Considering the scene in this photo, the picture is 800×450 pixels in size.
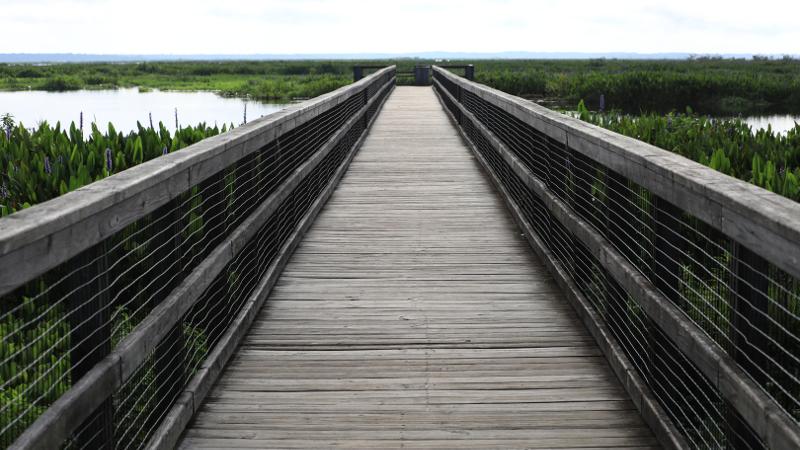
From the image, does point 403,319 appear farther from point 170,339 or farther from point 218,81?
point 218,81

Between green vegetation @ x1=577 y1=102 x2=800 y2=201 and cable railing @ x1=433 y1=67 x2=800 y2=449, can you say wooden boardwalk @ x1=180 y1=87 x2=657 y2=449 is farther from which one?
green vegetation @ x1=577 y1=102 x2=800 y2=201

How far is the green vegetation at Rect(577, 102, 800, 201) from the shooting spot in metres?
6.93

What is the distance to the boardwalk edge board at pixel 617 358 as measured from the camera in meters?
3.24

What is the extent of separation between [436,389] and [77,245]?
196cm

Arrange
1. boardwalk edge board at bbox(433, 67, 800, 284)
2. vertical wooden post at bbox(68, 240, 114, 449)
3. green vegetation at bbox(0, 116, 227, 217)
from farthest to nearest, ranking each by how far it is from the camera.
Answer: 1. green vegetation at bbox(0, 116, 227, 217)
2. vertical wooden post at bbox(68, 240, 114, 449)
3. boardwalk edge board at bbox(433, 67, 800, 284)

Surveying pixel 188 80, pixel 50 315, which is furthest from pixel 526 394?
pixel 188 80

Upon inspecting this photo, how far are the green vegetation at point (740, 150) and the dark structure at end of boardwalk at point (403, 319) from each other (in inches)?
27.6

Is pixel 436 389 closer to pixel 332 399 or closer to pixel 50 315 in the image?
pixel 332 399

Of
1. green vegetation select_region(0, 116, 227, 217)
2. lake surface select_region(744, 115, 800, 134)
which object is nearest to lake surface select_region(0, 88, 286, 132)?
lake surface select_region(744, 115, 800, 134)

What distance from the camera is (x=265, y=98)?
5166 centimetres

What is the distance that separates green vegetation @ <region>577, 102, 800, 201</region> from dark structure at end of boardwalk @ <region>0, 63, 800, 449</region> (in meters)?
0.70

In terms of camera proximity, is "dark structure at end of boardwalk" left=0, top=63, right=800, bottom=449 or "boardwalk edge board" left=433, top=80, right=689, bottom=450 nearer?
"dark structure at end of boardwalk" left=0, top=63, right=800, bottom=449

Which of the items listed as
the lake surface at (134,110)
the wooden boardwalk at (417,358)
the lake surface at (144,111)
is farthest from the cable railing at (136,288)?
the lake surface at (134,110)

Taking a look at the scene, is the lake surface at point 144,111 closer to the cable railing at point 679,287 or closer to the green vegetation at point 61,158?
the green vegetation at point 61,158
